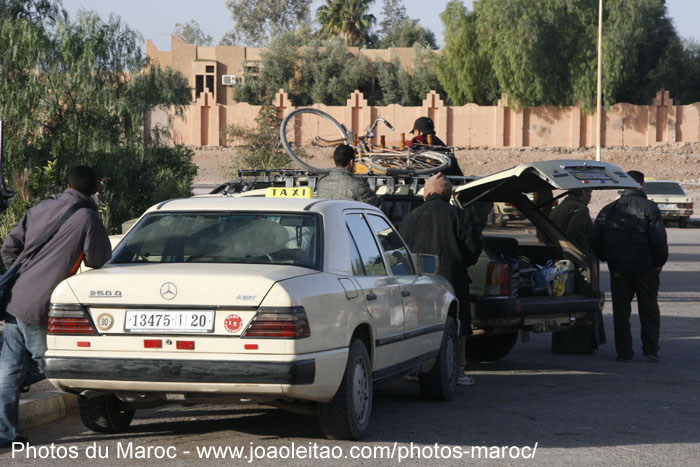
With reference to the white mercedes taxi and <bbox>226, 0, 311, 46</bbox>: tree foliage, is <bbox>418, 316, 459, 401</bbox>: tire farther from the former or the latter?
<bbox>226, 0, 311, 46</bbox>: tree foliage

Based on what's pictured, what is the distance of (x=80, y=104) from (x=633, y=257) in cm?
2016

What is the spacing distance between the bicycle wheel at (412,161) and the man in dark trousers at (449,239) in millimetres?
3260

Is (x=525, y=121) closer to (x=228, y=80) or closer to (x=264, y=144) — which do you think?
(x=264, y=144)

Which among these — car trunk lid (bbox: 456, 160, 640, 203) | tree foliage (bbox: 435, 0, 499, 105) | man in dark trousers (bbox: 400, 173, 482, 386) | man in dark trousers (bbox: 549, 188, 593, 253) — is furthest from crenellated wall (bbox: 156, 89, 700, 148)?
man in dark trousers (bbox: 400, 173, 482, 386)

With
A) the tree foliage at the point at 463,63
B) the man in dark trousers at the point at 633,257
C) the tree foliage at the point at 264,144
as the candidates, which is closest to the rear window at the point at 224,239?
the man in dark trousers at the point at 633,257

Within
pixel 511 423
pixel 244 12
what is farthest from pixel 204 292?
pixel 244 12

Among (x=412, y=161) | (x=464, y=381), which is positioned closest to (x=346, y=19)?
(x=412, y=161)

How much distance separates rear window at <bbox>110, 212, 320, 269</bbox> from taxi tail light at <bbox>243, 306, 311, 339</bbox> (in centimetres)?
64

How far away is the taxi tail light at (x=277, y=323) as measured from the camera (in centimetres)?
604

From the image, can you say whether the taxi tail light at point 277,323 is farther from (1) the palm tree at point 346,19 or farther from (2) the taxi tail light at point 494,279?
(1) the palm tree at point 346,19

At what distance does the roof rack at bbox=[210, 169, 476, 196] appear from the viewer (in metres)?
12.0

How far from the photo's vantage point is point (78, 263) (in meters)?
6.88

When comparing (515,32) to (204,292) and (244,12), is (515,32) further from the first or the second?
(204,292)

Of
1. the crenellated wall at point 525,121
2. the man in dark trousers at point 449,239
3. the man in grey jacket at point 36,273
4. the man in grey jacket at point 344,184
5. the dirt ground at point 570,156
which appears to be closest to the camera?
the man in grey jacket at point 36,273
